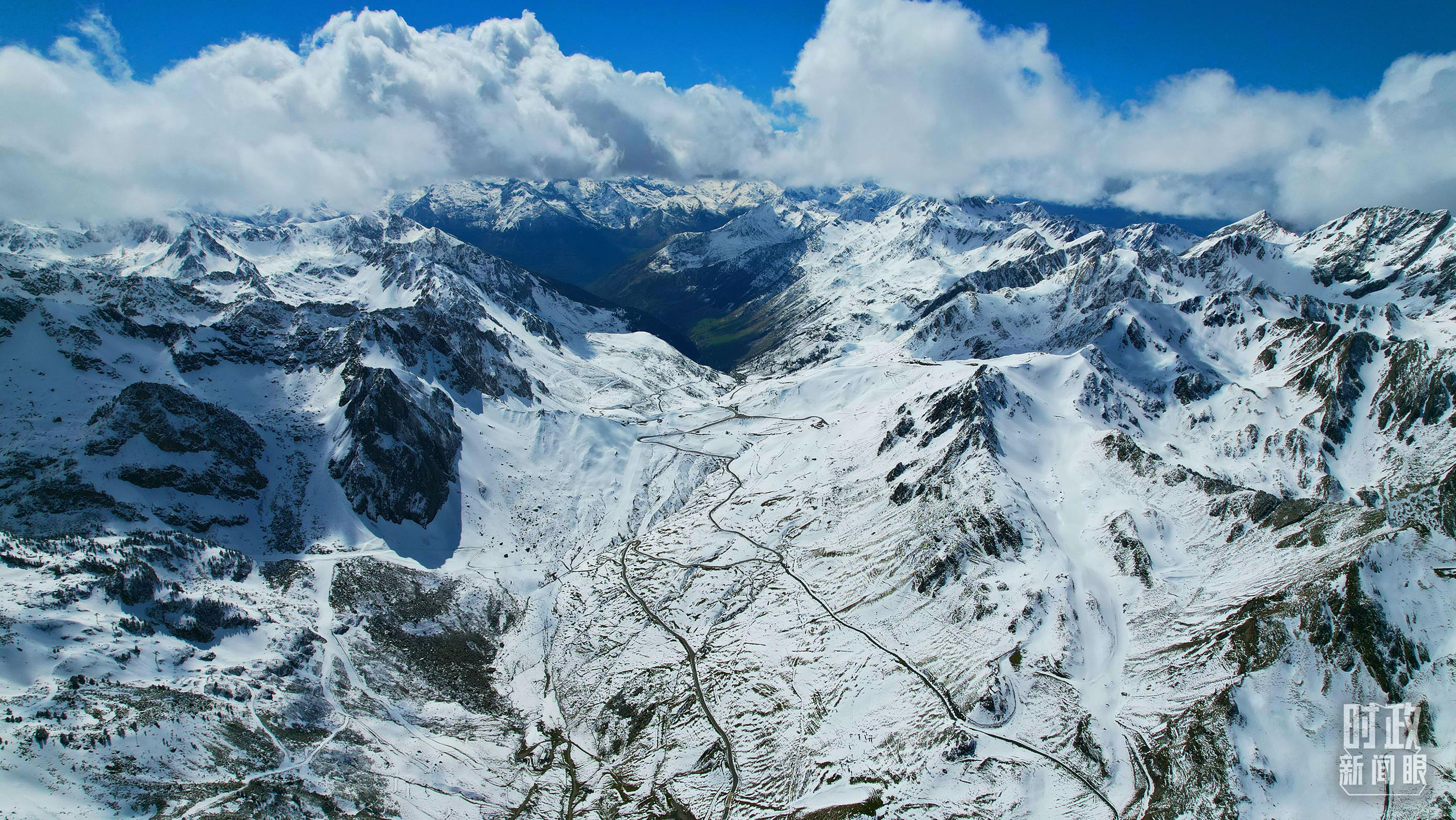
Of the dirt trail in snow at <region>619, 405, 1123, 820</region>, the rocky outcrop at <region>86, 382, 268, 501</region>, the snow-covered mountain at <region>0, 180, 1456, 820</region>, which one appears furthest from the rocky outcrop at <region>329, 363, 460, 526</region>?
the dirt trail in snow at <region>619, 405, 1123, 820</region>

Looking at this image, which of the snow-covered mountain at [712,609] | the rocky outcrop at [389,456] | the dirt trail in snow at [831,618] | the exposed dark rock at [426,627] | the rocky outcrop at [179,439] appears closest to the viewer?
the snow-covered mountain at [712,609]

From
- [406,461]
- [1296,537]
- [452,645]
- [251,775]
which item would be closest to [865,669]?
[1296,537]

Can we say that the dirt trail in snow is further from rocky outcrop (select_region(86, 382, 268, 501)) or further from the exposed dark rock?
rocky outcrop (select_region(86, 382, 268, 501))

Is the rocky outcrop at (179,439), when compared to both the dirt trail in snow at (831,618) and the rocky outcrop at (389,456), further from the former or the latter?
the dirt trail in snow at (831,618)

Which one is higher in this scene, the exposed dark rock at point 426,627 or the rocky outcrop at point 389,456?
the rocky outcrop at point 389,456

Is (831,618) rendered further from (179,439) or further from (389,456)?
(179,439)

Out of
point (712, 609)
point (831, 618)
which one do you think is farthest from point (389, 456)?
point (831, 618)

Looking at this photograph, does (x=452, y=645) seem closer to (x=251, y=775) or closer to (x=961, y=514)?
(x=251, y=775)

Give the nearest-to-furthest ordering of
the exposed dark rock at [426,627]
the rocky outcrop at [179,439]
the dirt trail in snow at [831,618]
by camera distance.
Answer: the dirt trail in snow at [831,618] < the exposed dark rock at [426,627] < the rocky outcrop at [179,439]

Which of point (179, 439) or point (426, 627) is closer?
point (426, 627)

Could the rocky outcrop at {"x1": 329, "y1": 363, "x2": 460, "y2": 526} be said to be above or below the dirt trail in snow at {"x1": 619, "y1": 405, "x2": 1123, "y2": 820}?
above

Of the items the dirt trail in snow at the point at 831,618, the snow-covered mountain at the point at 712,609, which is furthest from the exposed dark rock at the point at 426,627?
the dirt trail in snow at the point at 831,618
